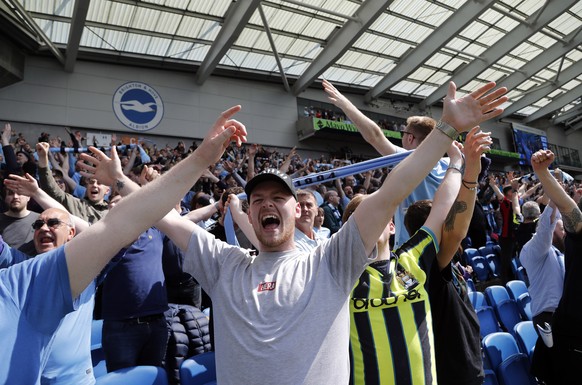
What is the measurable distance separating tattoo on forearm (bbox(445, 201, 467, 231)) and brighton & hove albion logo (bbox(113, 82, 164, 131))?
598 inches

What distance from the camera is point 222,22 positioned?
14.0 meters

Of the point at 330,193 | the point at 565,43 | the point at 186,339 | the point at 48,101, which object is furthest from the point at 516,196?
the point at 565,43

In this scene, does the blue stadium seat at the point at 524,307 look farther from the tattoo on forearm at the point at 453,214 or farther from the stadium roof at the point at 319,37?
the stadium roof at the point at 319,37

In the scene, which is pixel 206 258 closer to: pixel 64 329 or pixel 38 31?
pixel 64 329

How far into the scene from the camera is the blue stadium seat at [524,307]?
13.9 feet

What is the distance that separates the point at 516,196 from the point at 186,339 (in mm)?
5961

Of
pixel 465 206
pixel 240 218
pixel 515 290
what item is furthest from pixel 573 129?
pixel 240 218

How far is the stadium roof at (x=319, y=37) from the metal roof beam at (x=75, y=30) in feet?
0.11

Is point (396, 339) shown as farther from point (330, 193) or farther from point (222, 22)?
point (222, 22)

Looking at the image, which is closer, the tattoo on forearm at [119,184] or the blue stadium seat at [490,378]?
the tattoo on forearm at [119,184]

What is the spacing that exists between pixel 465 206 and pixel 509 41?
19.7m

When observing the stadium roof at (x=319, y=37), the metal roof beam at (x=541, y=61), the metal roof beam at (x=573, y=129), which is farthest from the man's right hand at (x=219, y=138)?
the metal roof beam at (x=573, y=129)

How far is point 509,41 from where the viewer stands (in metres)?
18.0

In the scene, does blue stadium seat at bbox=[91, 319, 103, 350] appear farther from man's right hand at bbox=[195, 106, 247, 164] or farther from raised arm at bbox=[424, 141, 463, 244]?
raised arm at bbox=[424, 141, 463, 244]
